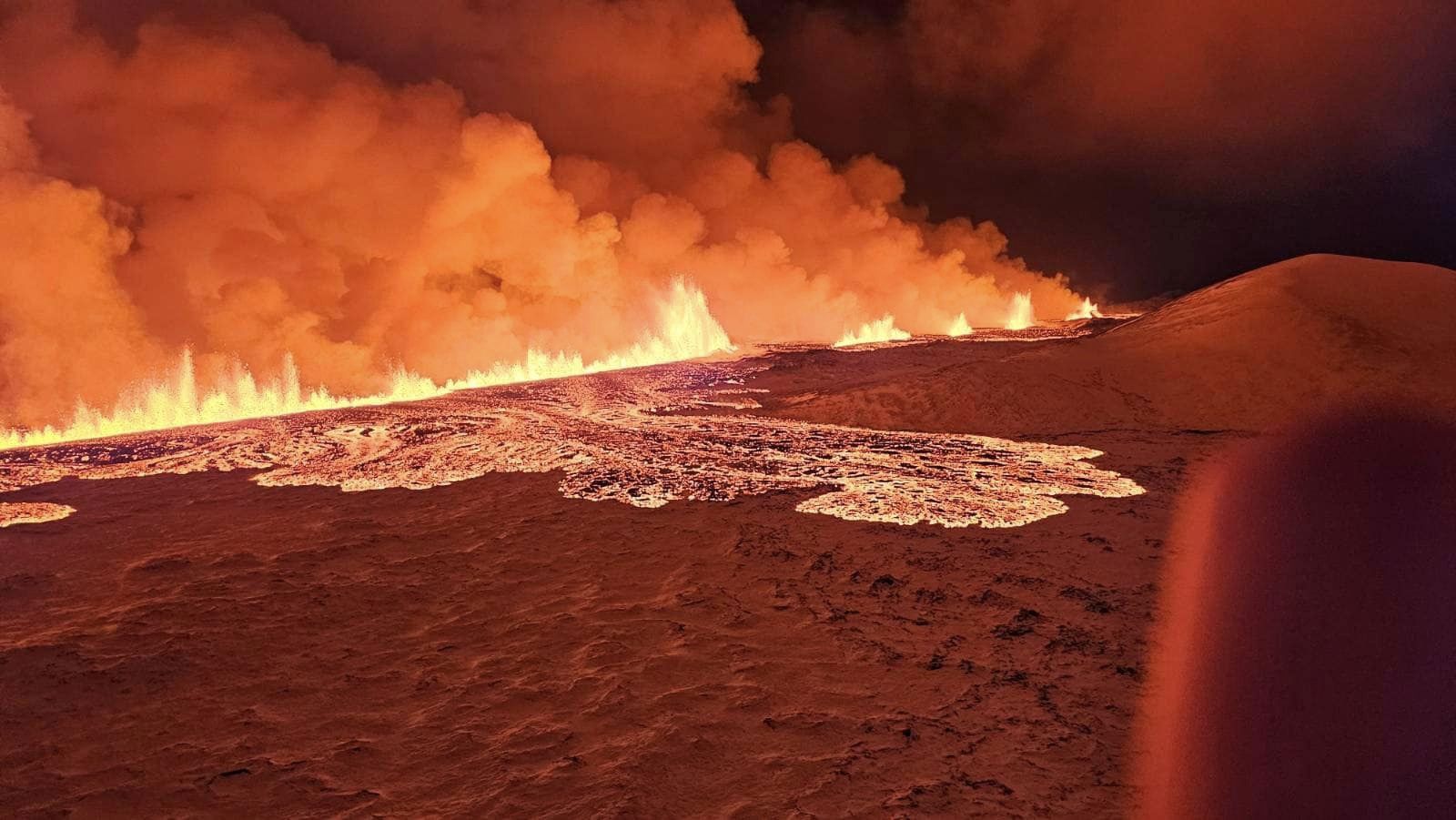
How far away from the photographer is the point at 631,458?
8.33 metres

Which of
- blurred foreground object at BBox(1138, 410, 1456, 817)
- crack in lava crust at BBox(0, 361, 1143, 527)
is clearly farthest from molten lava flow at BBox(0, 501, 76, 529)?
blurred foreground object at BBox(1138, 410, 1456, 817)

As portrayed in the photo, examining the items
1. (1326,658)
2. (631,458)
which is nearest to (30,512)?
(631,458)

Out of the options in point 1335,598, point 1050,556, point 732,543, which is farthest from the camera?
point 732,543

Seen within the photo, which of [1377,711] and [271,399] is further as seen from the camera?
[271,399]

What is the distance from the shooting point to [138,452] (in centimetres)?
948

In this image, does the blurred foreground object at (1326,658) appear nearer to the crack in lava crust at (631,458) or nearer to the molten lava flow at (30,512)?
the crack in lava crust at (631,458)

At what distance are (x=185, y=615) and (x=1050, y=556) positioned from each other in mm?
5361

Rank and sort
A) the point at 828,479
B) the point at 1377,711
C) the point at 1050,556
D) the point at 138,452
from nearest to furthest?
the point at 1377,711 < the point at 1050,556 < the point at 828,479 < the point at 138,452

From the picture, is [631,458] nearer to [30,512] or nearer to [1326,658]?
[30,512]

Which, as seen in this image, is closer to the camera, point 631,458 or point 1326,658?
point 1326,658

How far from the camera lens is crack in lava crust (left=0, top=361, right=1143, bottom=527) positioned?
668 cm

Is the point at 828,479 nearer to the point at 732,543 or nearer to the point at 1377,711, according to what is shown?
the point at 732,543

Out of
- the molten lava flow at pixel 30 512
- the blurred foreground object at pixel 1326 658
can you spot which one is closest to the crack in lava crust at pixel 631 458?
the molten lava flow at pixel 30 512

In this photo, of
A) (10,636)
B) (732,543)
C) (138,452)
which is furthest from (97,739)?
(138,452)
